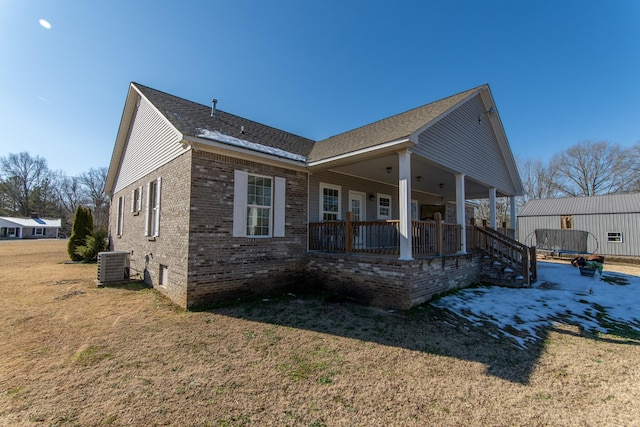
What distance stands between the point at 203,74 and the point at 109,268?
7.13 meters

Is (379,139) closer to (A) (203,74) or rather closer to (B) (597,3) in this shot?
(A) (203,74)

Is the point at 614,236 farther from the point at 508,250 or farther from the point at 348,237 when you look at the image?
the point at 348,237

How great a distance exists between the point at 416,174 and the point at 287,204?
523 centimetres

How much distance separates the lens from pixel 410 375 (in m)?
3.36

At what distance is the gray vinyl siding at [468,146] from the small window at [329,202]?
3.40 metres

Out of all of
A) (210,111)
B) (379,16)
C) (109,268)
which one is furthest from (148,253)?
(379,16)

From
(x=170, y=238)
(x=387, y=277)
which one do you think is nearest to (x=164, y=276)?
(x=170, y=238)

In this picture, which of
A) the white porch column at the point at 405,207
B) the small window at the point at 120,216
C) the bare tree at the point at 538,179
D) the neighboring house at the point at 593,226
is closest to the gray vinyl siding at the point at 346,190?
the white porch column at the point at 405,207

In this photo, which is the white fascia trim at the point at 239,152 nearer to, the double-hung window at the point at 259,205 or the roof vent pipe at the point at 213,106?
the double-hung window at the point at 259,205

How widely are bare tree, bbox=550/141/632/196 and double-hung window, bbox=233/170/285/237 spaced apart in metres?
38.1

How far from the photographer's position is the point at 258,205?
7352 millimetres

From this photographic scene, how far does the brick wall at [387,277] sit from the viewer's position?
604cm

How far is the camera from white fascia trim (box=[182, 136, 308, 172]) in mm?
6059

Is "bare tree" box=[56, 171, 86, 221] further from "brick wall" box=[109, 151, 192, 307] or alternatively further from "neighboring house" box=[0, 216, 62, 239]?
"brick wall" box=[109, 151, 192, 307]
